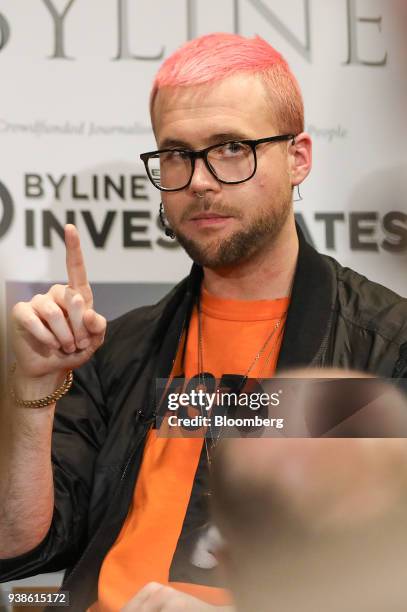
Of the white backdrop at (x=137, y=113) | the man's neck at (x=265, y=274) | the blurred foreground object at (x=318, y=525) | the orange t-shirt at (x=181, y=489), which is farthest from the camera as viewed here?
the white backdrop at (x=137, y=113)

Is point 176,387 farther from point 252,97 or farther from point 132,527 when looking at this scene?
point 252,97

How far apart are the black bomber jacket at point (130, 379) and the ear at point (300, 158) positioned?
0.11m

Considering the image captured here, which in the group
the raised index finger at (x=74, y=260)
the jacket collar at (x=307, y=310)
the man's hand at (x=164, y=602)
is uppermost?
the raised index finger at (x=74, y=260)

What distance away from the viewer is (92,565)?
1.38m

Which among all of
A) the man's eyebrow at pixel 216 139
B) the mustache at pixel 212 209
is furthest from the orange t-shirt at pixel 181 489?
the man's eyebrow at pixel 216 139

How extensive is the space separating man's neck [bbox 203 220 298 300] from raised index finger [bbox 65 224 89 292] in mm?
327

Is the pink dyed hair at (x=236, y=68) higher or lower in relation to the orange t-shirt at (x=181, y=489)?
higher

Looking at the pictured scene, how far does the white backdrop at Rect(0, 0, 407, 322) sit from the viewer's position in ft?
5.28

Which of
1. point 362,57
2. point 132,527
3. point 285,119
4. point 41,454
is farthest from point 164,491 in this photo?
point 362,57

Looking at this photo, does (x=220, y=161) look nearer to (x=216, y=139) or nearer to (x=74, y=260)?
(x=216, y=139)

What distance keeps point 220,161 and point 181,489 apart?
532 mm

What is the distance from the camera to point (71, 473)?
145cm

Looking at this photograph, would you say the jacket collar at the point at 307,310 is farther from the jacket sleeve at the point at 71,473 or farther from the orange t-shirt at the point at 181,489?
the jacket sleeve at the point at 71,473

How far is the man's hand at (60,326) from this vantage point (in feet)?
3.90
